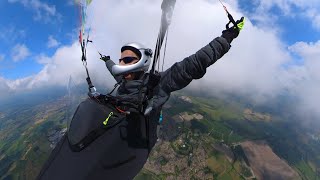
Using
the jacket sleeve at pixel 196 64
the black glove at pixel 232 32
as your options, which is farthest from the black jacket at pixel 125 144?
the black glove at pixel 232 32

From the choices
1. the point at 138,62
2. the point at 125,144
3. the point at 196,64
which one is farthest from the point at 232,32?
the point at 125,144

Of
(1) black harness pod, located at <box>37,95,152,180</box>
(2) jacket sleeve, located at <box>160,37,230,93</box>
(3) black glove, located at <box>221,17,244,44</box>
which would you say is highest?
(3) black glove, located at <box>221,17,244,44</box>

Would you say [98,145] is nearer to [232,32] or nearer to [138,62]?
[138,62]

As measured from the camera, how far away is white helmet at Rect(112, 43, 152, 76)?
12.8 ft

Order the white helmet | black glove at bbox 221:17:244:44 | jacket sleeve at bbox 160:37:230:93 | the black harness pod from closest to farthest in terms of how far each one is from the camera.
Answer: the black harness pod
jacket sleeve at bbox 160:37:230:93
black glove at bbox 221:17:244:44
the white helmet

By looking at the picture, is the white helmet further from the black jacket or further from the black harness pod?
the black harness pod

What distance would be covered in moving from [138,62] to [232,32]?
145cm

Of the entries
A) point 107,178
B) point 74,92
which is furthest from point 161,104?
point 74,92

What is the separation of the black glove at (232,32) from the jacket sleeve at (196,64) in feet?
0.32

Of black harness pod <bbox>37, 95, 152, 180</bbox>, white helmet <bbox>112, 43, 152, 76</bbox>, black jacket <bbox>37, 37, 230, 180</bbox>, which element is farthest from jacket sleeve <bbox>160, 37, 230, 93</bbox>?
black harness pod <bbox>37, 95, 152, 180</bbox>

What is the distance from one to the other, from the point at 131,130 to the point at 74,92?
7.15ft

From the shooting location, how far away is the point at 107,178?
347cm

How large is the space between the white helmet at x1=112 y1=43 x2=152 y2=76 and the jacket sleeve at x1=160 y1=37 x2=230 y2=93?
1.46ft

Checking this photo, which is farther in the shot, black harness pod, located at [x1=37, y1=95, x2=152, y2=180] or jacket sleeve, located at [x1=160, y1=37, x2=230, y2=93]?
jacket sleeve, located at [x1=160, y1=37, x2=230, y2=93]
